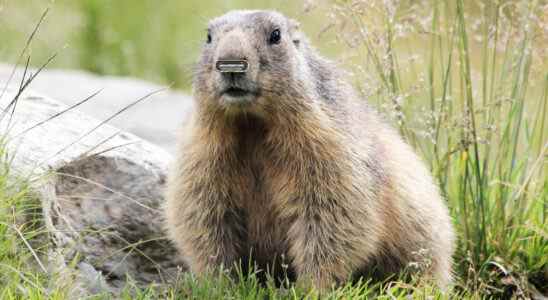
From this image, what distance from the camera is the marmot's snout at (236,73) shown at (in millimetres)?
4176

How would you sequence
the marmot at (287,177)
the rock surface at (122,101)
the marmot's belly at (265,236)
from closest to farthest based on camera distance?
the marmot at (287,177)
the marmot's belly at (265,236)
the rock surface at (122,101)

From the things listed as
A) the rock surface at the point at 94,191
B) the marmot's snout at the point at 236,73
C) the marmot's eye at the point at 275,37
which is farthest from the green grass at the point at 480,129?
the marmot's snout at the point at 236,73

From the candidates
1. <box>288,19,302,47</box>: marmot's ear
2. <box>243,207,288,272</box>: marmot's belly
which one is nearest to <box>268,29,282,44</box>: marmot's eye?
<box>288,19,302,47</box>: marmot's ear

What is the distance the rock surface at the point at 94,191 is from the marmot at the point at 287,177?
36cm

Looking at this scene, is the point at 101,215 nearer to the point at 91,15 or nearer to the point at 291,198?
the point at 291,198

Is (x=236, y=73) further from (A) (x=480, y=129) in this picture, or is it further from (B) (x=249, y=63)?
(A) (x=480, y=129)

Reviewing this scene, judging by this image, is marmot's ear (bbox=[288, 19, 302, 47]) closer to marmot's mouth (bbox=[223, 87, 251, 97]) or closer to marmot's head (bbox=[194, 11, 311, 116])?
marmot's head (bbox=[194, 11, 311, 116])

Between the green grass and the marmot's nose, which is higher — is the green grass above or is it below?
below

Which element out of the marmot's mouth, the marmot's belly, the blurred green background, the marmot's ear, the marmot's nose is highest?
the marmot's ear

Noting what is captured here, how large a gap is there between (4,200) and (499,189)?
290 centimetres

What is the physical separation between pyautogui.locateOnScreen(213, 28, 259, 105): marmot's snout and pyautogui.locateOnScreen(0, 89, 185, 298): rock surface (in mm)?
749

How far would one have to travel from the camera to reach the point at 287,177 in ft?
15.1

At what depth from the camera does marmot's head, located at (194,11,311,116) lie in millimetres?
4195

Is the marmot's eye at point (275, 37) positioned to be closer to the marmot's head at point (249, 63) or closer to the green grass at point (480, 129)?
the marmot's head at point (249, 63)
